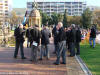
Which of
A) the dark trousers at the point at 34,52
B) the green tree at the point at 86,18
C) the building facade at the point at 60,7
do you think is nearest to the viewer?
the dark trousers at the point at 34,52

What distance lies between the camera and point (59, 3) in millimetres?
156625

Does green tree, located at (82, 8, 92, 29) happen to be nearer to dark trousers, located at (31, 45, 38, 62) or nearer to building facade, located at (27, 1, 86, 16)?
dark trousers, located at (31, 45, 38, 62)

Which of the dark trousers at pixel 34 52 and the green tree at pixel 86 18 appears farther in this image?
the green tree at pixel 86 18

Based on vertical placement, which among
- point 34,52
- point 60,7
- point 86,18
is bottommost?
point 34,52

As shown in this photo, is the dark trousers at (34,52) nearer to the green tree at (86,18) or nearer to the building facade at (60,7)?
the green tree at (86,18)

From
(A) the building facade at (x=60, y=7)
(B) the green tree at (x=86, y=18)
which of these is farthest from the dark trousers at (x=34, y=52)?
(A) the building facade at (x=60, y=7)

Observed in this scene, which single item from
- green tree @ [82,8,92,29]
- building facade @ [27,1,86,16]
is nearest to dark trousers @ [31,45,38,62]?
green tree @ [82,8,92,29]

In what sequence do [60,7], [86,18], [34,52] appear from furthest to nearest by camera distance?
[60,7] → [86,18] → [34,52]

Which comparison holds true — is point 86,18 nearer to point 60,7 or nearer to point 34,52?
point 34,52

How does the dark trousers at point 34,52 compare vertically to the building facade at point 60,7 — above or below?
below

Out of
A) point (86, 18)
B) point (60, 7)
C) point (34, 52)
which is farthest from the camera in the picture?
point (60, 7)

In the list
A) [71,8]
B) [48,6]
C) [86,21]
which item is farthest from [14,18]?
[71,8]

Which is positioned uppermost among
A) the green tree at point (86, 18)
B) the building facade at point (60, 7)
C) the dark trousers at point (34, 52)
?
the building facade at point (60, 7)

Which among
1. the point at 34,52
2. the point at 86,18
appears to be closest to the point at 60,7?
the point at 86,18
